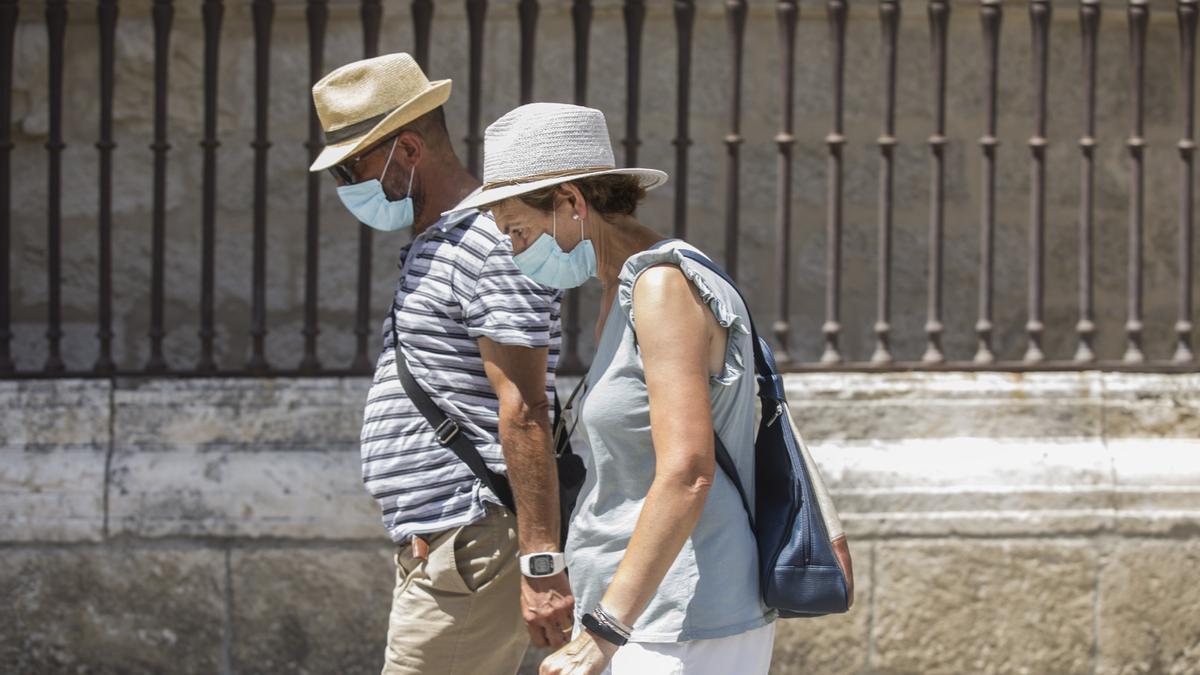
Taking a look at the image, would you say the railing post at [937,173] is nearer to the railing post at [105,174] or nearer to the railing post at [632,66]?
the railing post at [632,66]

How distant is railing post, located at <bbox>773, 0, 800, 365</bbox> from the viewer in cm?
500

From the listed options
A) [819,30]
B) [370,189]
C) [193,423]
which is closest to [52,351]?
[193,423]

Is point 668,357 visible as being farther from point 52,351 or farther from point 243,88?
point 243,88

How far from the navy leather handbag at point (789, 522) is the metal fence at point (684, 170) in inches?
94.1

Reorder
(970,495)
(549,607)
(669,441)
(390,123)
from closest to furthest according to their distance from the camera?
(669,441)
(549,607)
(390,123)
(970,495)

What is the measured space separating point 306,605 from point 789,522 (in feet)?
8.83

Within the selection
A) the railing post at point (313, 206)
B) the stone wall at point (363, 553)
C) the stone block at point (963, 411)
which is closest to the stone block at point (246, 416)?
the stone wall at point (363, 553)

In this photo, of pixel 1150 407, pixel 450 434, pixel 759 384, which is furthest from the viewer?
pixel 1150 407

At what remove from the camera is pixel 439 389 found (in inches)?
125

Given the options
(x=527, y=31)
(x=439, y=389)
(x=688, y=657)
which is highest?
(x=527, y=31)

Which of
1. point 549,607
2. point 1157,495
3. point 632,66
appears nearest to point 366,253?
point 632,66

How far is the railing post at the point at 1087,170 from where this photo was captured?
198 inches

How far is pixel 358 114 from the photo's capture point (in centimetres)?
336

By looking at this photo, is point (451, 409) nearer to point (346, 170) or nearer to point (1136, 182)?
point (346, 170)
